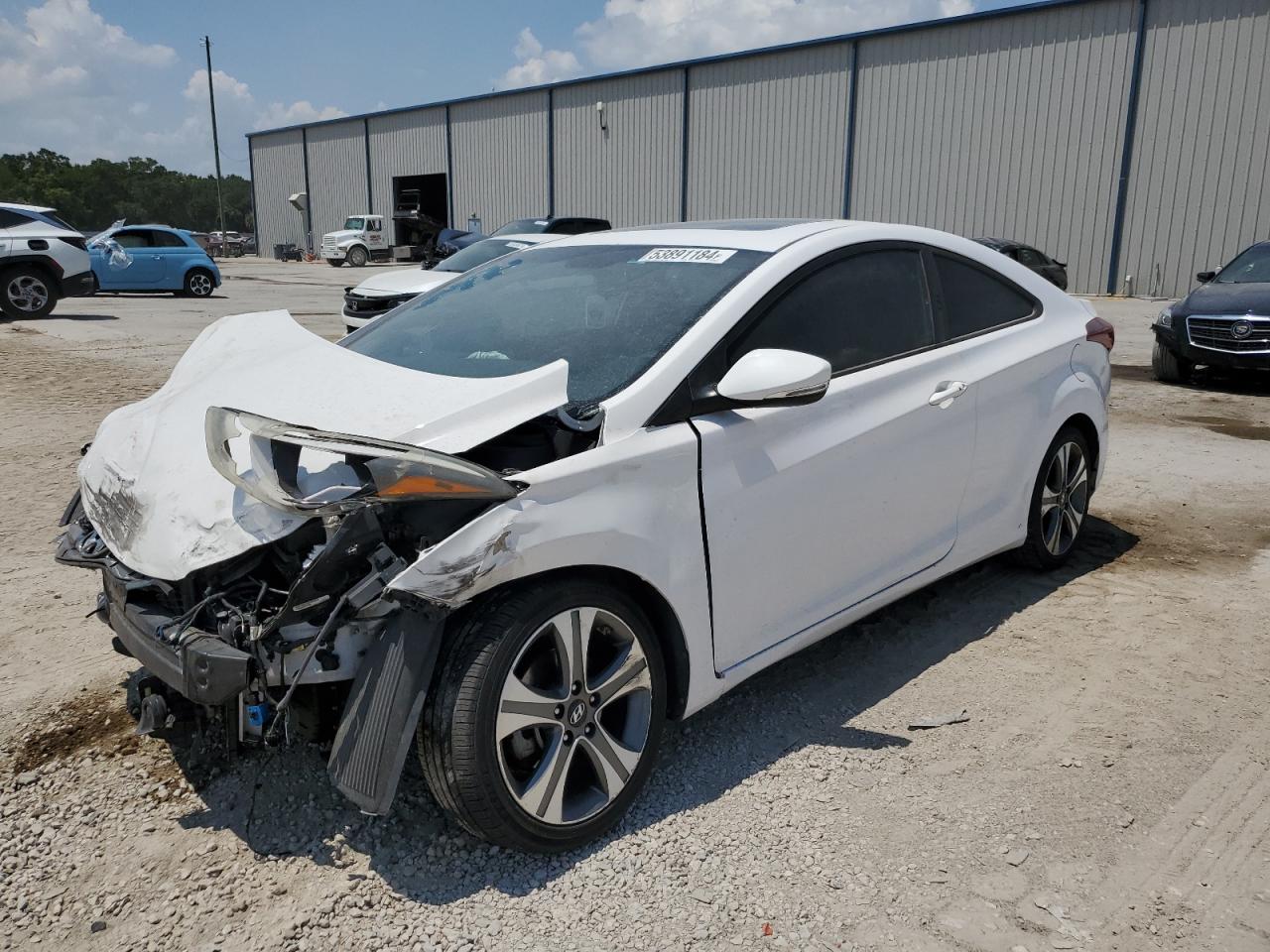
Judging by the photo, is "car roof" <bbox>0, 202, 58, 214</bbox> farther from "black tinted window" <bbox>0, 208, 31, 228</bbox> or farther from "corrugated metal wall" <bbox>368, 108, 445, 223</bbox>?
"corrugated metal wall" <bbox>368, 108, 445, 223</bbox>

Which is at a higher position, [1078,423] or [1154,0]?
[1154,0]

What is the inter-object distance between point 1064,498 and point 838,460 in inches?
73.6

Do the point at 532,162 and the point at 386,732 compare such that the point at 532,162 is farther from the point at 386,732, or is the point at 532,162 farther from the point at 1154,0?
the point at 386,732

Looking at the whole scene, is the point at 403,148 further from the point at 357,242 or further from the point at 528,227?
the point at 528,227

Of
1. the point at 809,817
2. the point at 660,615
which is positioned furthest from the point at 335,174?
the point at 809,817

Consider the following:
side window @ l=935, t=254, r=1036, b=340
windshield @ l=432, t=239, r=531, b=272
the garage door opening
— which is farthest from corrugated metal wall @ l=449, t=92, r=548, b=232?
side window @ l=935, t=254, r=1036, b=340

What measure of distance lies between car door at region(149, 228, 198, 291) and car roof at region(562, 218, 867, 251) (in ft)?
64.5

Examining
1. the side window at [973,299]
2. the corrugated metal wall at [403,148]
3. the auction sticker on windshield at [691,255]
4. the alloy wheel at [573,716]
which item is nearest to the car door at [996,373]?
the side window at [973,299]

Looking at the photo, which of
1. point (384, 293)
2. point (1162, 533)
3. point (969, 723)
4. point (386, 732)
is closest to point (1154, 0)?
point (384, 293)

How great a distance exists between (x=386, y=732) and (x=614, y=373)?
116cm

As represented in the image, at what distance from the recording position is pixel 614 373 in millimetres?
2906

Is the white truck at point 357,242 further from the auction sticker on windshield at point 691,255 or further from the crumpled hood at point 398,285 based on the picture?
the auction sticker on windshield at point 691,255

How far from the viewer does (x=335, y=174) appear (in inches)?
1777

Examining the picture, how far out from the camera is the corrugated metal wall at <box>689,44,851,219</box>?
2738 centimetres
